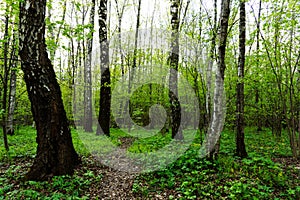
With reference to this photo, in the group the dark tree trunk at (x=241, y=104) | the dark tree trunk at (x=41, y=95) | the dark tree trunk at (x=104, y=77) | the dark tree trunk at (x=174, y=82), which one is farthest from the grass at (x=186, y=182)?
the dark tree trunk at (x=104, y=77)

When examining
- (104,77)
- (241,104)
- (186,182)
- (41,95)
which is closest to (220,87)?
(241,104)

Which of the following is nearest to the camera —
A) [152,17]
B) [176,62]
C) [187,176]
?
[187,176]

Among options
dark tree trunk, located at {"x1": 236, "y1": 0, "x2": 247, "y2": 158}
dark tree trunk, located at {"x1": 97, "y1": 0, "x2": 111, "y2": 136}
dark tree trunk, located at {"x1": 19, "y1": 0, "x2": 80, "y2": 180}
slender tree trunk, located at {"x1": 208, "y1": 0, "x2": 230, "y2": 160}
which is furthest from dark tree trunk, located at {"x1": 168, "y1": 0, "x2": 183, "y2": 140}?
dark tree trunk, located at {"x1": 19, "y1": 0, "x2": 80, "y2": 180}

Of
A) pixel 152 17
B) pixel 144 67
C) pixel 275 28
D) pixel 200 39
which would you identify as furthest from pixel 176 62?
pixel 152 17

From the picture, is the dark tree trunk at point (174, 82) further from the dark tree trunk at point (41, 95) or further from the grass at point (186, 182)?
the dark tree trunk at point (41, 95)

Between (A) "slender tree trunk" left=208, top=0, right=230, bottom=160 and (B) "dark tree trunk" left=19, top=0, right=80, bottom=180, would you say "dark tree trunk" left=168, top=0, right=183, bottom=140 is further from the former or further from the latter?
(B) "dark tree trunk" left=19, top=0, right=80, bottom=180

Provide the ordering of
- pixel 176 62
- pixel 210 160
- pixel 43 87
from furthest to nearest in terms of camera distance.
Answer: pixel 176 62, pixel 210 160, pixel 43 87

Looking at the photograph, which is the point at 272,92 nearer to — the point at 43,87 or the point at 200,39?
the point at 200,39

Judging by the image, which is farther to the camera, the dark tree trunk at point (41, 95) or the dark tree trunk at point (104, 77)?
the dark tree trunk at point (104, 77)

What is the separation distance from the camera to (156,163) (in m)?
5.33

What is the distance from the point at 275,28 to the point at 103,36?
6979 mm

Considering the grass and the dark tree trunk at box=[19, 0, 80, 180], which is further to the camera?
→ the dark tree trunk at box=[19, 0, 80, 180]

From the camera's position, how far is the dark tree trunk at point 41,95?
423cm

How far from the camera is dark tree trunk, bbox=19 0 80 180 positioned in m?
4.23
